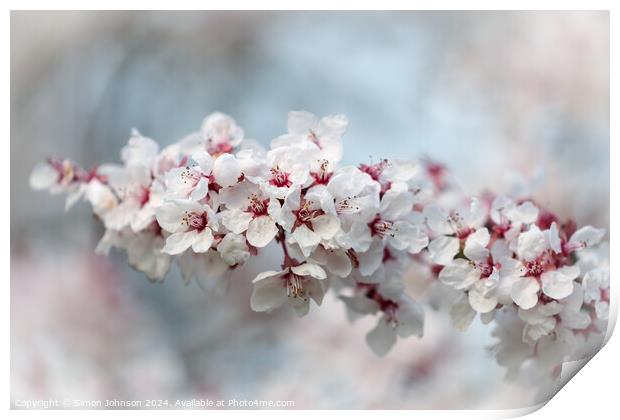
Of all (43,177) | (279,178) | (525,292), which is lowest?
(525,292)

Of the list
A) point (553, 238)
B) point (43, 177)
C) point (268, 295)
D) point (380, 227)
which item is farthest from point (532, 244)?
point (43, 177)

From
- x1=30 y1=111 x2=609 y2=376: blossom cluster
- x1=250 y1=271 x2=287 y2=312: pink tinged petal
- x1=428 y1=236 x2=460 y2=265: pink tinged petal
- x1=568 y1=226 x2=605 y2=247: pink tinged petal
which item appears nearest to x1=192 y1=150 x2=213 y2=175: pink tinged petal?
x1=30 y1=111 x2=609 y2=376: blossom cluster

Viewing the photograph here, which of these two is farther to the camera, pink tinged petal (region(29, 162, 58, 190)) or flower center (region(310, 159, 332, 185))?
pink tinged petal (region(29, 162, 58, 190))

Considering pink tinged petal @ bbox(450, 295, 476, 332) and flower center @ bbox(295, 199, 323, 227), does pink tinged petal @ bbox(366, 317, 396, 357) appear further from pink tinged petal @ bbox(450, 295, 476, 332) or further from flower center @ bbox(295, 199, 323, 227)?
flower center @ bbox(295, 199, 323, 227)

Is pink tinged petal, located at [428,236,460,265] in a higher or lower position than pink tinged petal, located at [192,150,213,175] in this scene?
lower

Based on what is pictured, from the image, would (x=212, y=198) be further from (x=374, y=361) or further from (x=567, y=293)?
(x=374, y=361)

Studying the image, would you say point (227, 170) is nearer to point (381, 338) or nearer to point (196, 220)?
point (196, 220)

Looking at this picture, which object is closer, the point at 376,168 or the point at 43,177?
the point at 376,168
